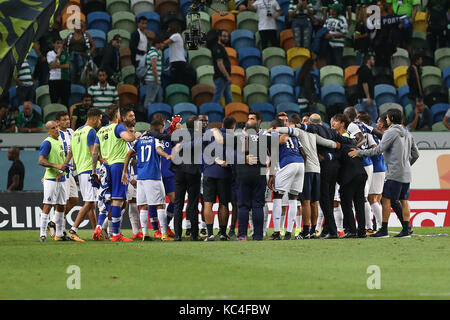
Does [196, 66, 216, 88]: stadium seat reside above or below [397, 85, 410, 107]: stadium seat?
above

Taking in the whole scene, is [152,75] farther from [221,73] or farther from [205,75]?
[205,75]

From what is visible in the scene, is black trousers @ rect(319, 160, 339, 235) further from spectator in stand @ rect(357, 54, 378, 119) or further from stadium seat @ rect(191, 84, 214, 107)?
stadium seat @ rect(191, 84, 214, 107)

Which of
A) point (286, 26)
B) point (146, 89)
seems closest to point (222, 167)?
point (146, 89)

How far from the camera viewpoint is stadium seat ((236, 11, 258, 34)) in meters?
23.6

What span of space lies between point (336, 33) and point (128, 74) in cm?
571

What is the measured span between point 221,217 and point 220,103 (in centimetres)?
778

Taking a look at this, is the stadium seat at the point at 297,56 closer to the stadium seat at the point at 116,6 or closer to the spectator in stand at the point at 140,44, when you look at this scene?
the spectator in stand at the point at 140,44

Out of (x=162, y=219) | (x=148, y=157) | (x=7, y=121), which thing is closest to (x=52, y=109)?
(x=7, y=121)

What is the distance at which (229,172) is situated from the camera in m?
13.9

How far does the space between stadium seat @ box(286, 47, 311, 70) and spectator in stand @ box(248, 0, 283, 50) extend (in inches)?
29.2

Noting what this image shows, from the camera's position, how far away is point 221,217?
14.0m

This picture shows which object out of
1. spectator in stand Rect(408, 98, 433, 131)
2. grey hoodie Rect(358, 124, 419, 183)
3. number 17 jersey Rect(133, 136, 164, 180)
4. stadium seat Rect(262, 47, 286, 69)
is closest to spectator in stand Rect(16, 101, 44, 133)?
number 17 jersey Rect(133, 136, 164, 180)

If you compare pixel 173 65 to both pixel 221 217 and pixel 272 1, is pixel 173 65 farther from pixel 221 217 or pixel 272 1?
pixel 221 217

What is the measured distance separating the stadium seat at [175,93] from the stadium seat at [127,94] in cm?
86
